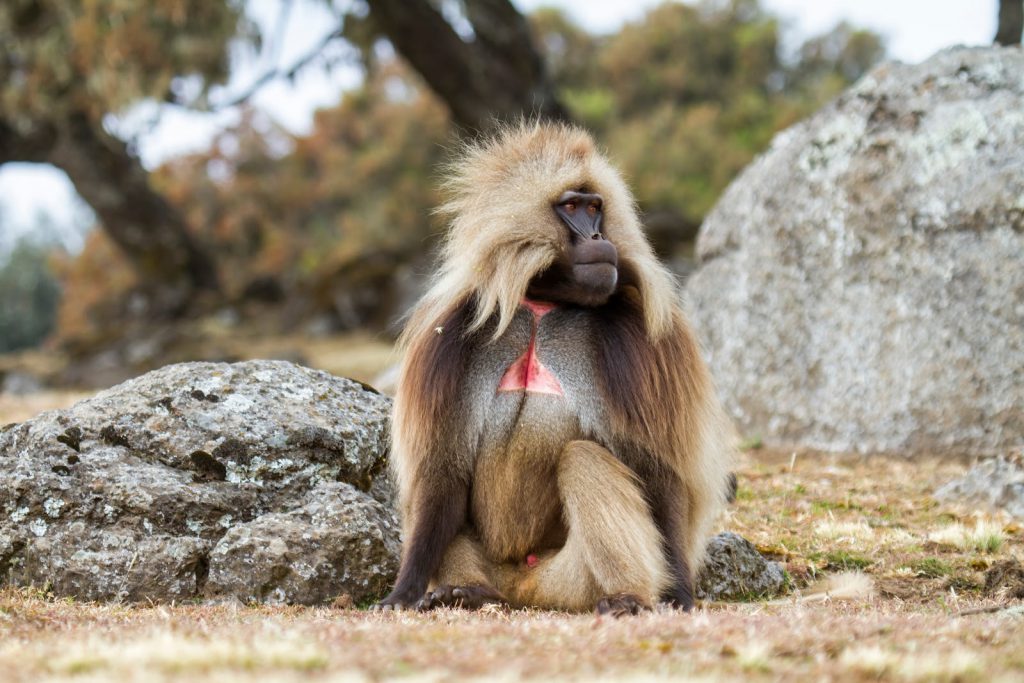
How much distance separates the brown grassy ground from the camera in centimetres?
304

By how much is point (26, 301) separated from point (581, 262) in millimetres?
35345

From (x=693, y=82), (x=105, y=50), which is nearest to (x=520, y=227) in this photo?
(x=105, y=50)

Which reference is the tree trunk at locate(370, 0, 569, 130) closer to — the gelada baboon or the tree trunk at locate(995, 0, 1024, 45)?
the tree trunk at locate(995, 0, 1024, 45)

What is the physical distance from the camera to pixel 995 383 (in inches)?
305

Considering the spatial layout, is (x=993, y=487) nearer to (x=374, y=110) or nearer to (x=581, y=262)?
(x=581, y=262)

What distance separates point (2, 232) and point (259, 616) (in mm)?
42160

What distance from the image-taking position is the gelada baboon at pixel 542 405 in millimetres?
4836

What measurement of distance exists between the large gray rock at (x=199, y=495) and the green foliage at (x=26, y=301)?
107 feet

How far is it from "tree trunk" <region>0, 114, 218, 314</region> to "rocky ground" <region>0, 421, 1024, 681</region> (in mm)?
16363

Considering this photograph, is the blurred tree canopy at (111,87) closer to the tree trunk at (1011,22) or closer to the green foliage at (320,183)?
the green foliage at (320,183)

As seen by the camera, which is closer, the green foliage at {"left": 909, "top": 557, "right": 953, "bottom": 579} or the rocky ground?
the rocky ground

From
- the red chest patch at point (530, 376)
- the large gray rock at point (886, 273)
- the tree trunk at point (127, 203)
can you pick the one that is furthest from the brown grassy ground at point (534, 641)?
the tree trunk at point (127, 203)

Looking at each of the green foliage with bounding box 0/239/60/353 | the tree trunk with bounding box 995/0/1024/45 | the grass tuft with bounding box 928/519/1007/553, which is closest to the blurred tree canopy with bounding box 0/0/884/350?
the green foliage with bounding box 0/239/60/353

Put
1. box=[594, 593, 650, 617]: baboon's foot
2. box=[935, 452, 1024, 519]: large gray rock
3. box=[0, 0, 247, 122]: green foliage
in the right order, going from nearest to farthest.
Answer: box=[594, 593, 650, 617]: baboon's foot, box=[935, 452, 1024, 519]: large gray rock, box=[0, 0, 247, 122]: green foliage
